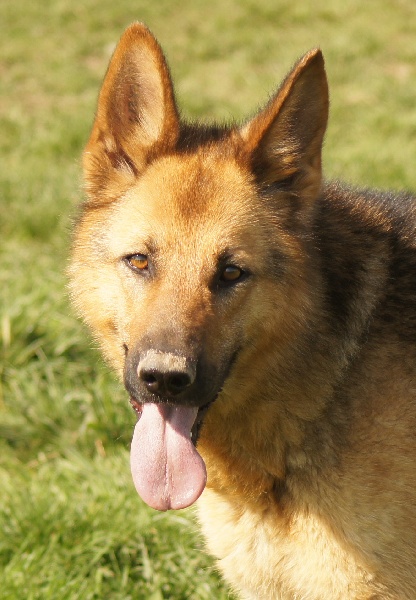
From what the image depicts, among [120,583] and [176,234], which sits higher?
[176,234]

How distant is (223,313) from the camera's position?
3.22 m

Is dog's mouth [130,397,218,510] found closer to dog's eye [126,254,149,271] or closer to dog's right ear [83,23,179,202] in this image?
dog's eye [126,254,149,271]

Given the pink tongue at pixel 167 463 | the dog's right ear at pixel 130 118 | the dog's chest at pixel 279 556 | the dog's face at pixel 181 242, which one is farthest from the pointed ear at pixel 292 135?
the dog's chest at pixel 279 556

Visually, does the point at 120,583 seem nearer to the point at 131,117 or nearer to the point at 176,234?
the point at 176,234

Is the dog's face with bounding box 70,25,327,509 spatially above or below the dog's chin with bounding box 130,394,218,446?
above

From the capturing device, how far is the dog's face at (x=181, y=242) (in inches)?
124

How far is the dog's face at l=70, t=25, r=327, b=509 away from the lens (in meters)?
3.14

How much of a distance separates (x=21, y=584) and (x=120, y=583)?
51 cm

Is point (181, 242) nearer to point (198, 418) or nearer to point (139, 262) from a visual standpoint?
point (139, 262)

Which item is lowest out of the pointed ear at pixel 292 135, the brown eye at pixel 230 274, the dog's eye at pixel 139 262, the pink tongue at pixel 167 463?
the pink tongue at pixel 167 463

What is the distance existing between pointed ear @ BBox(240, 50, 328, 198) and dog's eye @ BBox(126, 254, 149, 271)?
662 mm

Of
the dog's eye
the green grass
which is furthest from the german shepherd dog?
the green grass

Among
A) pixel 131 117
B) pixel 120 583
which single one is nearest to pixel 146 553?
pixel 120 583

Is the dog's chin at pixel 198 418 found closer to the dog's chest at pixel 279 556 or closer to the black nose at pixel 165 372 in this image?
the black nose at pixel 165 372
